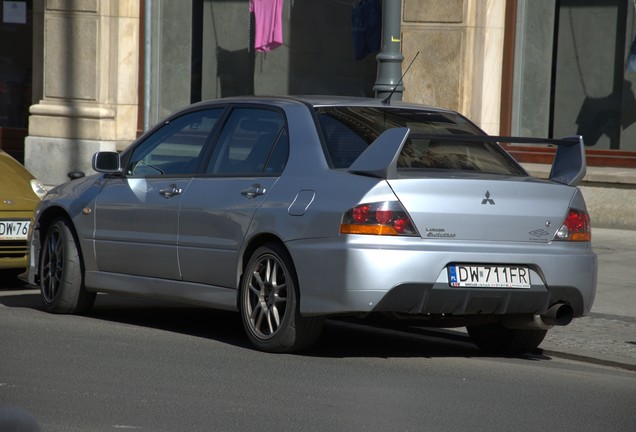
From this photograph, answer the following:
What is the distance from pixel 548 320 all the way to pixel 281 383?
1.84 m

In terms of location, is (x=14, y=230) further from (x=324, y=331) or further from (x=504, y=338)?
(x=504, y=338)

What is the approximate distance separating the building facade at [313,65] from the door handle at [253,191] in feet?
25.1

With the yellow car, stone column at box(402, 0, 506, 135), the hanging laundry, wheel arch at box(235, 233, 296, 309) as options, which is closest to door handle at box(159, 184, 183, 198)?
wheel arch at box(235, 233, 296, 309)

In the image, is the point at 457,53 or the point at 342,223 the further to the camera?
the point at 457,53

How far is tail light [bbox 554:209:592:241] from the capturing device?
289 inches

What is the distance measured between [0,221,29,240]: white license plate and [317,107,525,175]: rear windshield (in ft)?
11.2

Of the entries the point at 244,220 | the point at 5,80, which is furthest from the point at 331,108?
the point at 5,80

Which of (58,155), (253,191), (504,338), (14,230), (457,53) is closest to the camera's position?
(253,191)

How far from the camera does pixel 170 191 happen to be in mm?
8195

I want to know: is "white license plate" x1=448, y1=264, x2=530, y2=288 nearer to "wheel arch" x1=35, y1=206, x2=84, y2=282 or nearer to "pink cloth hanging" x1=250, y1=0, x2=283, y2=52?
"wheel arch" x1=35, y1=206, x2=84, y2=282

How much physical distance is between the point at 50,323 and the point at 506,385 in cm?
318

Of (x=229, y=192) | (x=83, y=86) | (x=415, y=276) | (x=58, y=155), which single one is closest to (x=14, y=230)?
(x=229, y=192)

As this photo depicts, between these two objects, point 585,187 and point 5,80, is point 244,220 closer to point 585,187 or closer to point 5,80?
point 585,187

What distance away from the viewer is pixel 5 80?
2044cm
